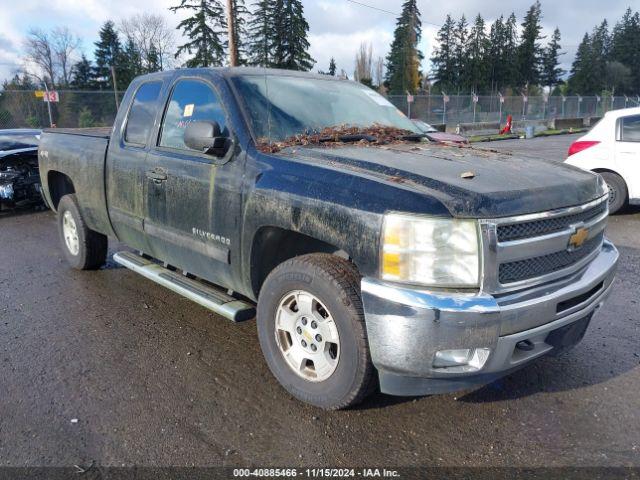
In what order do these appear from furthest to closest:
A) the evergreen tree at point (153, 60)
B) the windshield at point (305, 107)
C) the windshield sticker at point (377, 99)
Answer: the evergreen tree at point (153, 60) < the windshield sticker at point (377, 99) < the windshield at point (305, 107)

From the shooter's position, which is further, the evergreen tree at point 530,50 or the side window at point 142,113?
the evergreen tree at point 530,50

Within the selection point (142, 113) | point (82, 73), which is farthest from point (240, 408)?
point (82, 73)

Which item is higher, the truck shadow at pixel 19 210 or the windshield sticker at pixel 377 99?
the windshield sticker at pixel 377 99

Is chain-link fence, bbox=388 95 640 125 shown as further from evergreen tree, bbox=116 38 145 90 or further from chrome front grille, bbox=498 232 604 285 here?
evergreen tree, bbox=116 38 145 90

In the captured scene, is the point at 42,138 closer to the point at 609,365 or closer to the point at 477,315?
the point at 477,315

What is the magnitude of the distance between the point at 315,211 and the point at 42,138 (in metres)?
4.52

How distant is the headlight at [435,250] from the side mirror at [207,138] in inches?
56.5

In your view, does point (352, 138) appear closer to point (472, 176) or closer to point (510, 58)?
point (472, 176)

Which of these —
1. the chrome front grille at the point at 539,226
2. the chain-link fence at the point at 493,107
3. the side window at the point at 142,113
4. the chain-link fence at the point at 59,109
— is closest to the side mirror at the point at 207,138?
the side window at the point at 142,113

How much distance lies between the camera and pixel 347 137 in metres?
3.71

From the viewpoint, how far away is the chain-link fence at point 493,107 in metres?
32.3

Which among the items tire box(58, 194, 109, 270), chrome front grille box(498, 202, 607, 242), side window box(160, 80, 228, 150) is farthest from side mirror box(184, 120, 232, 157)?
tire box(58, 194, 109, 270)

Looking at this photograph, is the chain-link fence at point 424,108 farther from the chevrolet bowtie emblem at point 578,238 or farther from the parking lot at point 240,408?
the chevrolet bowtie emblem at point 578,238

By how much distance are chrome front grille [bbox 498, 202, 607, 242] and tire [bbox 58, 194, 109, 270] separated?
440cm
